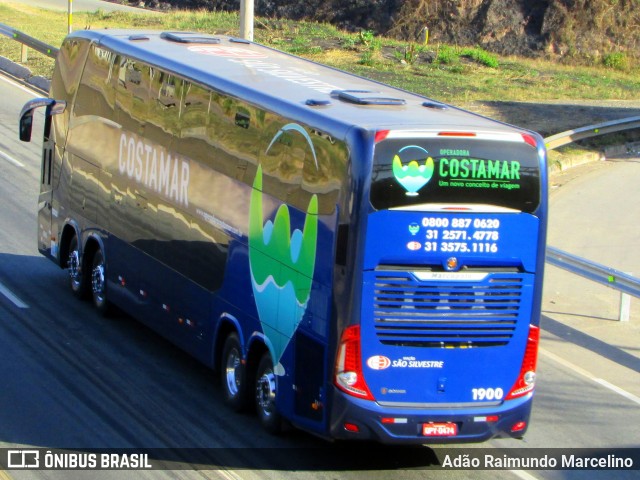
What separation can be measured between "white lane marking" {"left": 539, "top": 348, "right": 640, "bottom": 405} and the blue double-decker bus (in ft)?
10.7

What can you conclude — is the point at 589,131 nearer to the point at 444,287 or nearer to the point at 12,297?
the point at 12,297

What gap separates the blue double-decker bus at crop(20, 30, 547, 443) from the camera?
30.4 ft

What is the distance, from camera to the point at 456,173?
9312mm

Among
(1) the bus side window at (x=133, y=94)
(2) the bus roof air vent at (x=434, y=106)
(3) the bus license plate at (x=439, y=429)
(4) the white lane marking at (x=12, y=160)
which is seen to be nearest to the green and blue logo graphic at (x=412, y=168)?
(2) the bus roof air vent at (x=434, y=106)

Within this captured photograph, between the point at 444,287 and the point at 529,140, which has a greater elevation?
the point at 529,140

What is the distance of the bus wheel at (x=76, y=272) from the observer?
15.2 meters

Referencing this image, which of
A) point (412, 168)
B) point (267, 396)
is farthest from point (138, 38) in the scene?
point (412, 168)

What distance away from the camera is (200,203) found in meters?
12.0

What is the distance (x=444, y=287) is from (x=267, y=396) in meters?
2.54

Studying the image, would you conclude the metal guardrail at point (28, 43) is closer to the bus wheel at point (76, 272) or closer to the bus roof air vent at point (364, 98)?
the bus wheel at point (76, 272)

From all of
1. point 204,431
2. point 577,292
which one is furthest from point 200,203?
point 577,292

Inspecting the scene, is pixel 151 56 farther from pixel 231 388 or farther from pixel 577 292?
pixel 577 292

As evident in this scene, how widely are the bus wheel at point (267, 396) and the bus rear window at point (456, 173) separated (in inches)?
100

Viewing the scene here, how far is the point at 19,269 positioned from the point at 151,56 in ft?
15.7
